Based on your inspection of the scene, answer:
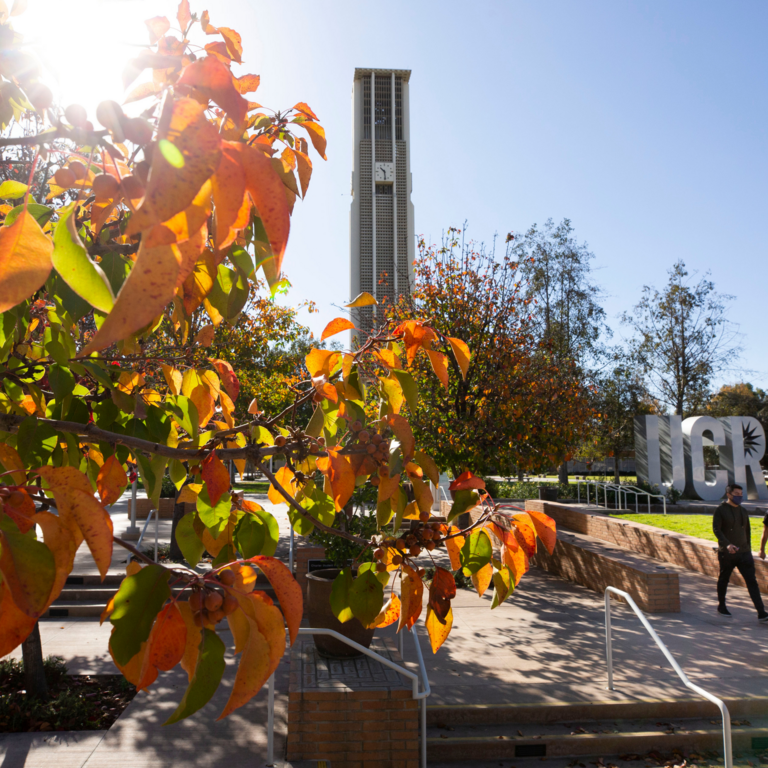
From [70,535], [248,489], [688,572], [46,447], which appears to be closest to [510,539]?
[70,535]

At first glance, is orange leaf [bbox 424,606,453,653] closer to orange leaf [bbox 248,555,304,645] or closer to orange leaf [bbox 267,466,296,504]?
orange leaf [bbox 248,555,304,645]

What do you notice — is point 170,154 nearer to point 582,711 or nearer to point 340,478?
point 340,478

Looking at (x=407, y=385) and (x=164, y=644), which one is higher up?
(x=407, y=385)

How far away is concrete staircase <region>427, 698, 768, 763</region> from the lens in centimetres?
446

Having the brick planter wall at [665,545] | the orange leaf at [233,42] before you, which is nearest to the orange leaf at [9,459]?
the orange leaf at [233,42]

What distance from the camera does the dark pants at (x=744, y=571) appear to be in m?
7.56

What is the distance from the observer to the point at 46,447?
142 cm

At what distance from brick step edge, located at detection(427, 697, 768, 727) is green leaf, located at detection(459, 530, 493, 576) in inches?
162

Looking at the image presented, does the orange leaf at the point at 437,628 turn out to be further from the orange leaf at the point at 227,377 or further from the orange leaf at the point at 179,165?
the orange leaf at the point at 179,165

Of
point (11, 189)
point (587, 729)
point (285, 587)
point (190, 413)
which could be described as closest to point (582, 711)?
point (587, 729)

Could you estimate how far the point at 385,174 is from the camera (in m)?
48.6

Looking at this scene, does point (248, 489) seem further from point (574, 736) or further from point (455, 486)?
point (455, 486)

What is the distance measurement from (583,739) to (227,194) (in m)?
5.18

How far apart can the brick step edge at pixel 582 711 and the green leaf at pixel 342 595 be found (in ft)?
13.7
